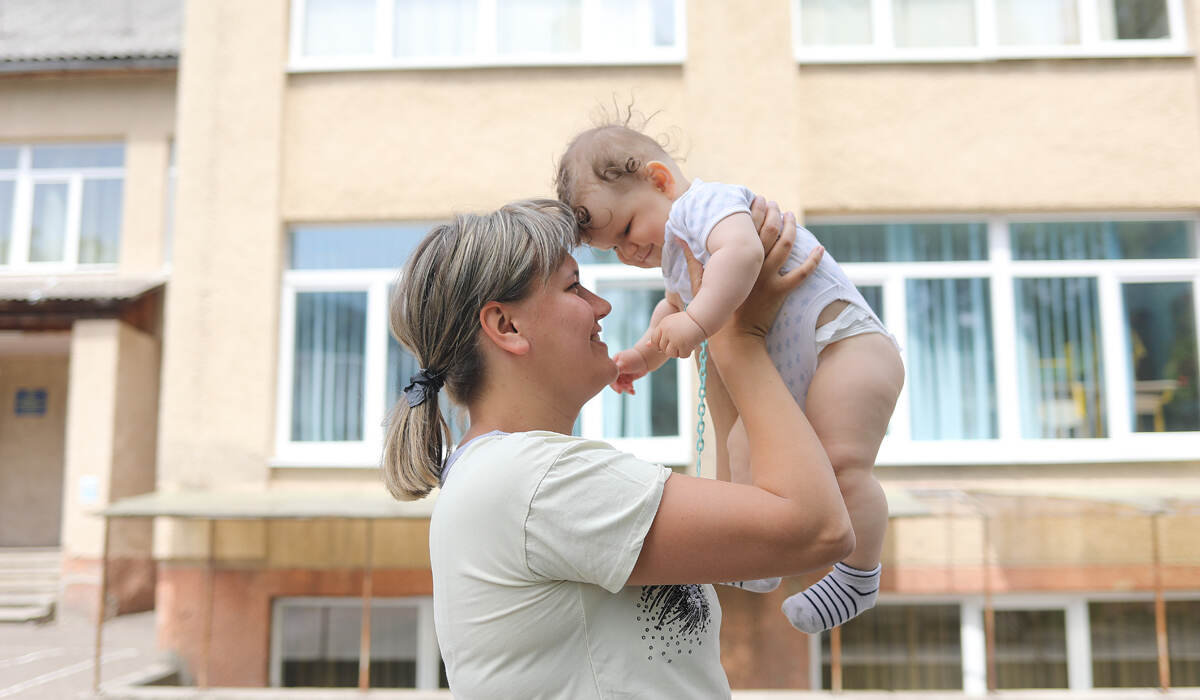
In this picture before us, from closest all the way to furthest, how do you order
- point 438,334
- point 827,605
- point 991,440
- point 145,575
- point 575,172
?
point 438,334 < point 827,605 < point 575,172 < point 991,440 < point 145,575

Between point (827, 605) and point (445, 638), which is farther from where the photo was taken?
point (827, 605)

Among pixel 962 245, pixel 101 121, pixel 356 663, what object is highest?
pixel 101 121

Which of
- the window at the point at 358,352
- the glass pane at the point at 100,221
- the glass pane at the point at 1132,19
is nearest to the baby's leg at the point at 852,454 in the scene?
the window at the point at 358,352

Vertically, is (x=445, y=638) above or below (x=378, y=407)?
below

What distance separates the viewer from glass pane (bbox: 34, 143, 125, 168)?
1191 cm

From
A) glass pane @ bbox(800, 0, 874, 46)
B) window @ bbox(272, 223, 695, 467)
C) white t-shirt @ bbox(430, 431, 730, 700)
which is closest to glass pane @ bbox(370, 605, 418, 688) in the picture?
window @ bbox(272, 223, 695, 467)

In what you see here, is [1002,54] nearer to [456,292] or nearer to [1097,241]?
[1097,241]

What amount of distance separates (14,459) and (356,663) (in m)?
8.13

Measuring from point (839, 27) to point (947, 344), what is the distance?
2828mm

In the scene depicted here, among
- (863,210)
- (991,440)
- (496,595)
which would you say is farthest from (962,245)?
(496,595)

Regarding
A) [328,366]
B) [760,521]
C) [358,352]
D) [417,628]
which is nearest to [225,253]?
[328,366]

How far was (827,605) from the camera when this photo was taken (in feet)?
5.06

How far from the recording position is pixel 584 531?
1186 mm

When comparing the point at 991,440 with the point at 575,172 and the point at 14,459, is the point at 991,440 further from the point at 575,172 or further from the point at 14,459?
the point at 14,459
